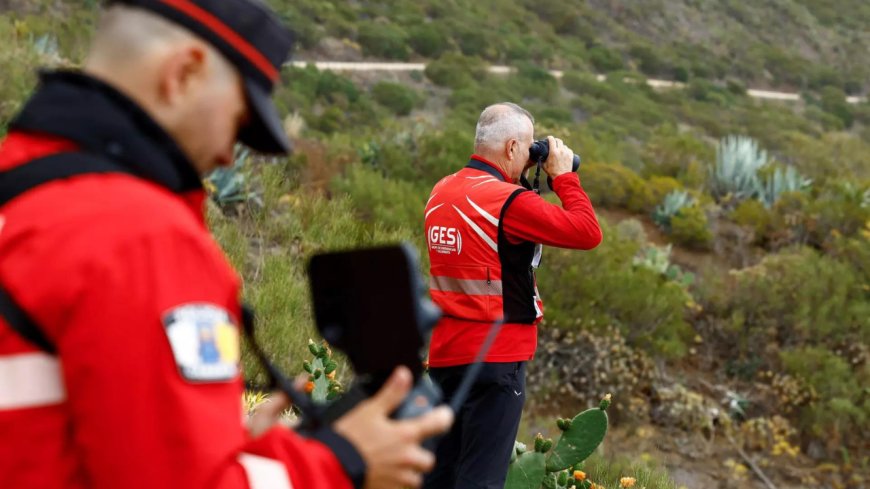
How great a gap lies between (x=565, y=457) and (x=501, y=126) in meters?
1.54

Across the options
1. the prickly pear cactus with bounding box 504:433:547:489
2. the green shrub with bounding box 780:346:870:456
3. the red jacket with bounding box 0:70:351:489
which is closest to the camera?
the red jacket with bounding box 0:70:351:489

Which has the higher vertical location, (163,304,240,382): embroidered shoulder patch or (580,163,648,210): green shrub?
(163,304,240,382): embroidered shoulder patch

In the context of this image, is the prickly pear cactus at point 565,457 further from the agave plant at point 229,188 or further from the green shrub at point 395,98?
the green shrub at point 395,98

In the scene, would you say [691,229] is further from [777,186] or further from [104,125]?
[104,125]

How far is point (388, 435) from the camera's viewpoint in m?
1.56

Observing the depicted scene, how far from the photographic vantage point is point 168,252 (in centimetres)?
133

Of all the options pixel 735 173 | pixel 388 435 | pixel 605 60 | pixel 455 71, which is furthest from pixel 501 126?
pixel 605 60

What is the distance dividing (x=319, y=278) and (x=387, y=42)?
28554 millimetres

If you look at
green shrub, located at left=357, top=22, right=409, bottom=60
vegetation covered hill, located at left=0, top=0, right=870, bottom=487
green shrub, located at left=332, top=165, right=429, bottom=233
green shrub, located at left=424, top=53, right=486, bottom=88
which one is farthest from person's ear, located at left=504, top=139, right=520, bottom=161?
green shrub, located at left=357, top=22, right=409, bottom=60

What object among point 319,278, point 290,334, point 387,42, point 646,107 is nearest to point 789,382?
point 290,334

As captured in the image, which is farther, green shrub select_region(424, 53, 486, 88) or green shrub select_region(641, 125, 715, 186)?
green shrub select_region(424, 53, 486, 88)

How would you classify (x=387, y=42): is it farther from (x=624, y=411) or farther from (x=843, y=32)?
(x=843, y=32)

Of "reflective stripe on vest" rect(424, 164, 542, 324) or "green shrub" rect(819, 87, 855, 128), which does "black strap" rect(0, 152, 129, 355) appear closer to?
"reflective stripe on vest" rect(424, 164, 542, 324)

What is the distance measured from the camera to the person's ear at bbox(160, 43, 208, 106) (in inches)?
58.0
